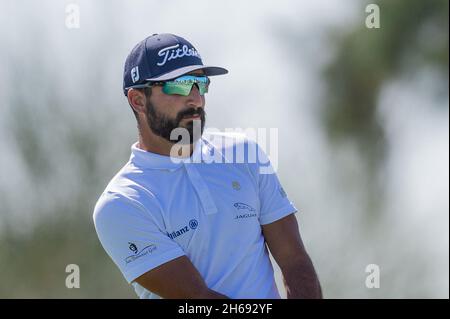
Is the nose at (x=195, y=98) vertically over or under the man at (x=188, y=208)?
over

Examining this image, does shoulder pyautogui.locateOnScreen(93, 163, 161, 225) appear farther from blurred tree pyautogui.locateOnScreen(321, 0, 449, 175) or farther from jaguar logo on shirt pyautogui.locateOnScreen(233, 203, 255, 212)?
blurred tree pyautogui.locateOnScreen(321, 0, 449, 175)

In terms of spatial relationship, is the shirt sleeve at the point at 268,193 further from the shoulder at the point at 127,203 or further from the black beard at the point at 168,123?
the shoulder at the point at 127,203

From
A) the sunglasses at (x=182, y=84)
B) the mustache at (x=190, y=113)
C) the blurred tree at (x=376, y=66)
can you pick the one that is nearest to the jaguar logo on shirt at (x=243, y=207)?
the mustache at (x=190, y=113)

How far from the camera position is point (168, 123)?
156 inches

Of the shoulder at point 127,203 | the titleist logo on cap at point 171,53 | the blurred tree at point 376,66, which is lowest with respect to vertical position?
the blurred tree at point 376,66

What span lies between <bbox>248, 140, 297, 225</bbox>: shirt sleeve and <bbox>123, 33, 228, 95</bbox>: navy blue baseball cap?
448 millimetres

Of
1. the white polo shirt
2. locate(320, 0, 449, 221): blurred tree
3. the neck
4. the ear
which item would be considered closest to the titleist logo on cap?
the ear

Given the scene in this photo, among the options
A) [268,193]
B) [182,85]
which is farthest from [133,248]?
[182,85]

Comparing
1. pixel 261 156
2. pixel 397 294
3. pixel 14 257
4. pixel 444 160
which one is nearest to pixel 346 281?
pixel 397 294

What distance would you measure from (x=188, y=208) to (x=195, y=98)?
53 cm

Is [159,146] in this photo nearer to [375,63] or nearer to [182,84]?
[182,84]

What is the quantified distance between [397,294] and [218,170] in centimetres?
616

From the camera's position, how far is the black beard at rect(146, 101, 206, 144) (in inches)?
155

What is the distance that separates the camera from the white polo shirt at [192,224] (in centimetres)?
373
